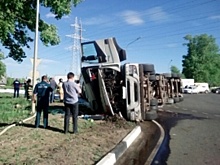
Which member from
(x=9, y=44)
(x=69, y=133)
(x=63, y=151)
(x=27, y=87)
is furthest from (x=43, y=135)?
(x=27, y=87)

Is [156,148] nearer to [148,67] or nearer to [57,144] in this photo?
[57,144]

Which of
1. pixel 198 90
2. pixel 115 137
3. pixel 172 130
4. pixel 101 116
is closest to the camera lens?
pixel 115 137

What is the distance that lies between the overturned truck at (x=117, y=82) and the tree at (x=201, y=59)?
76.2 m

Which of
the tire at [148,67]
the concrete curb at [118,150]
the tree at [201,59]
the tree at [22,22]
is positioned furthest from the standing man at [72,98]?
the tree at [201,59]

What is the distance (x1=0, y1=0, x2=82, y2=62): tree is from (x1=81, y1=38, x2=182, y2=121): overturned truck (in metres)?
4.08

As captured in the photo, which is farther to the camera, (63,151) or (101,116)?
(101,116)

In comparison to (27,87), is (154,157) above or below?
below

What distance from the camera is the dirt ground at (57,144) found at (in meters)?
5.57

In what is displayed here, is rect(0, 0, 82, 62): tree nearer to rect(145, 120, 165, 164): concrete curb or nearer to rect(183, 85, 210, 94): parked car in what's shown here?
rect(145, 120, 165, 164): concrete curb

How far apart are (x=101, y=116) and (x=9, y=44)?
8599 millimetres

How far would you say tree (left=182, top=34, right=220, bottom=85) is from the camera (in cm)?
8406

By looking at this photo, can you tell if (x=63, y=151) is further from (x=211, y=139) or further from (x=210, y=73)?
(x=210, y=73)

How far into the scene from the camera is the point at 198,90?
57.8 m

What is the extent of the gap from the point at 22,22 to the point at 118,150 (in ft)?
38.1
